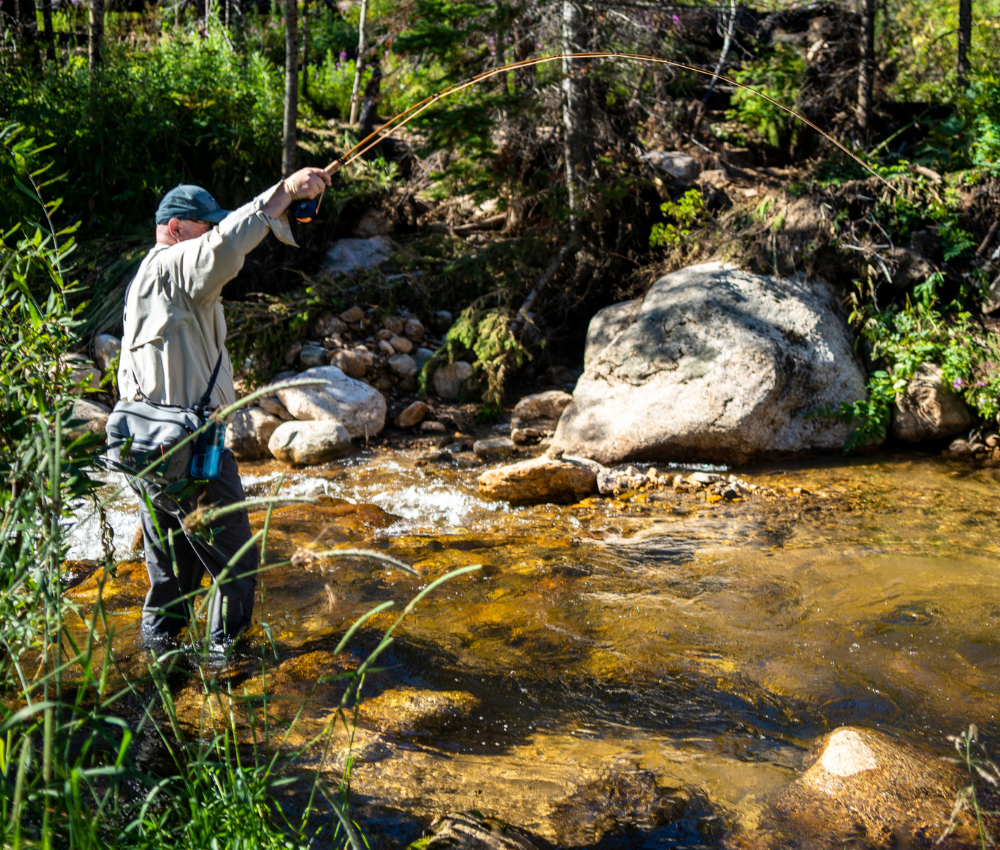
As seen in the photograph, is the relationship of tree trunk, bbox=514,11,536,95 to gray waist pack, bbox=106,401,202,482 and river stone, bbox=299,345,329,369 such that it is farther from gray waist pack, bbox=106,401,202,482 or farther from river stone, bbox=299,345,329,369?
gray waist pack, bbox=106,401,202,482

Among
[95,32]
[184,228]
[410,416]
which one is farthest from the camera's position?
[95,32]

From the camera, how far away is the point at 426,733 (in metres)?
2.93

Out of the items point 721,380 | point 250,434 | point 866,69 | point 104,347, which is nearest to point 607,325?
point 721,380

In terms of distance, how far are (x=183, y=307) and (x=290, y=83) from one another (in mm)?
6006

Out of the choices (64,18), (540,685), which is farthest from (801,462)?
(64,18)

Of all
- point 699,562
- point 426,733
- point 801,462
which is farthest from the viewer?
point 801,462

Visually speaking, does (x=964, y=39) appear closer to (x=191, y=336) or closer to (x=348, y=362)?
(x=348, y=362)

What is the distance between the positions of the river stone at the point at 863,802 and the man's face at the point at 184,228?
323 centimetres

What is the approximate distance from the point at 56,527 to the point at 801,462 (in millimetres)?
6326

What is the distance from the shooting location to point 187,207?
3.42 metres

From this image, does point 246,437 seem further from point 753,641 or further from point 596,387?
point 753,641

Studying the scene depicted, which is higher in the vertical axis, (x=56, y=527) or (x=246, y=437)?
(x=56, y=527)

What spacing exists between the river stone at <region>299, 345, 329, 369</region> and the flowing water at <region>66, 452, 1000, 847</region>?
2.21 meters

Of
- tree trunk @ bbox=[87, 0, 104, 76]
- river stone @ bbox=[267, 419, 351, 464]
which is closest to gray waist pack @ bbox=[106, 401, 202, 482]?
river stone @ bbox=[267, 419, 351, 464]
